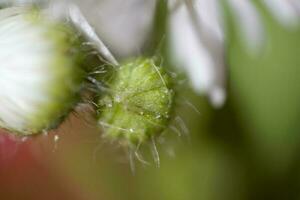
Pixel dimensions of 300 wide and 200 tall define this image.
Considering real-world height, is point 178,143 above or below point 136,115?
below

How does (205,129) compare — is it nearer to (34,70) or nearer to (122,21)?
(122,21)

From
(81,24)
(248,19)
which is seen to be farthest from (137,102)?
(248,19)

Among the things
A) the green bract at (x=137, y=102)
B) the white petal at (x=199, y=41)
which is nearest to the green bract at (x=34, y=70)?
the green bract at (x=137, y=102)

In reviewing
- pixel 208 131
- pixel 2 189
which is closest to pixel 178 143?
pixel 208 131

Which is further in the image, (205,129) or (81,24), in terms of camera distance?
(205,129)

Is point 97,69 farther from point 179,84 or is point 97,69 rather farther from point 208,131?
point 208,131

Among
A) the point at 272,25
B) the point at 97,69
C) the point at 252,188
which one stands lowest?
the point at 252,188

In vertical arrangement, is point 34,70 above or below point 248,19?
above

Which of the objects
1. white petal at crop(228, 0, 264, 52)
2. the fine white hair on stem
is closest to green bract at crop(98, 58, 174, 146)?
the fine white hair on stem
